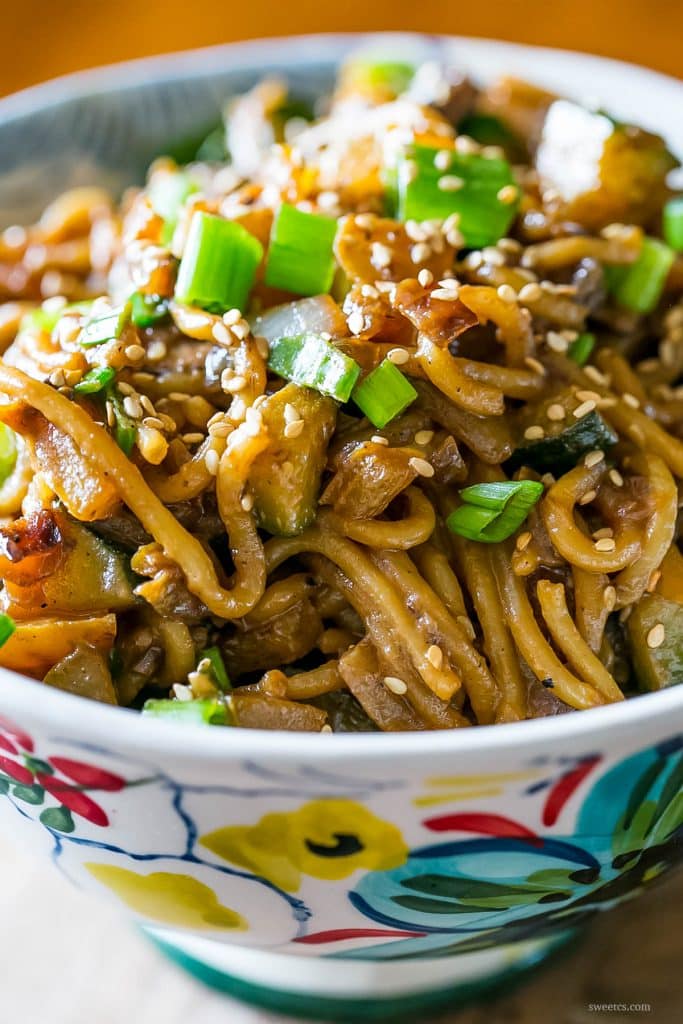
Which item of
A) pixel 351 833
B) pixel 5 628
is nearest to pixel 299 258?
pixel 5 628

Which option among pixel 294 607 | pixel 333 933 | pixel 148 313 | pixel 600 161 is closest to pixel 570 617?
pixel 294 607

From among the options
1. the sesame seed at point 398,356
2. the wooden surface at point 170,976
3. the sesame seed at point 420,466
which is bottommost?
the wooden surface at point 170,976

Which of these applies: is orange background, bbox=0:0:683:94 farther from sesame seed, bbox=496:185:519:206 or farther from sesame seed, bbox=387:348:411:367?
sesame seed, bbox=387:348:411:367

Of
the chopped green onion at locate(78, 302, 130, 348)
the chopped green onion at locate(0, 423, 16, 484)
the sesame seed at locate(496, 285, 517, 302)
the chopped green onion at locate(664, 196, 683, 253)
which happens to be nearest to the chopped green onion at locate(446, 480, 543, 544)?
the sesame seed at locate(496, 285, 517, 302)

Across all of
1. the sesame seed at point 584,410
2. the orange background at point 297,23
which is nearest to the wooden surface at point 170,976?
the sesame seed at point 584,410

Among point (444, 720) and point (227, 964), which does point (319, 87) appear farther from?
point (227, 964)

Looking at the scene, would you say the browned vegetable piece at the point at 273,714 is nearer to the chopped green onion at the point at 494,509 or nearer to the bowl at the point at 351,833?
the bowl at the point at 351,833
